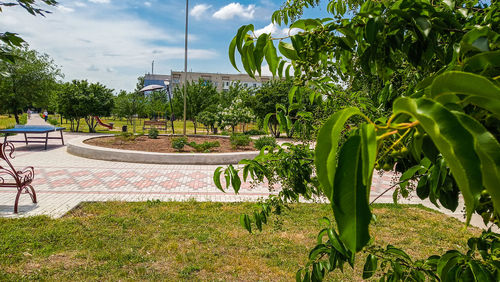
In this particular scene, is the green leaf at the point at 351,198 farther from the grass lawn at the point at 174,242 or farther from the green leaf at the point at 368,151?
the grass lawn at the point at 174,242

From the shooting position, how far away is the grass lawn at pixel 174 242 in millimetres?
3570

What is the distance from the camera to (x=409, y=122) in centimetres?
54

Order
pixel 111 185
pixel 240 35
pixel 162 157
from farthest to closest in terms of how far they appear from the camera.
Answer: pixel 162 157
pixel 111 185
pixel 240 35

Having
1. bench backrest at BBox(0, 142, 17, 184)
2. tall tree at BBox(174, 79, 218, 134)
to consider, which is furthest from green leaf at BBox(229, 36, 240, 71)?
tall tree at BBox(174, 79, 218, 134)

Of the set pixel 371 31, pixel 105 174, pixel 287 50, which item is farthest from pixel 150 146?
pixel 371 31

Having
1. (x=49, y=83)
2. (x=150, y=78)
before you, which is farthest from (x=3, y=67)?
(x=150, y=78)

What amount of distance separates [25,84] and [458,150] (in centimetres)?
3228

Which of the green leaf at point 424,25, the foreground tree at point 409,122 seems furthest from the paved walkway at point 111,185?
the green leaf at point 424,25

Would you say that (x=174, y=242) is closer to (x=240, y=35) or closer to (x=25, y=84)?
(x=240, y=35)

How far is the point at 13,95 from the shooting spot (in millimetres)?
24703

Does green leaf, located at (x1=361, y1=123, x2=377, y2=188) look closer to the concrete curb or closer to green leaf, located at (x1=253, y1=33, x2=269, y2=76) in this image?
green leaf, located at (x1=253, y1=33, x2=269, y2=76)

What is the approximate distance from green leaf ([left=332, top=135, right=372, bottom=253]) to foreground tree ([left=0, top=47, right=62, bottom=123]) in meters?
29.5

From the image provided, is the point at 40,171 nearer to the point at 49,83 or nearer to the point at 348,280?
the point at 348,280

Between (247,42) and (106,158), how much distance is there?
1169cm
